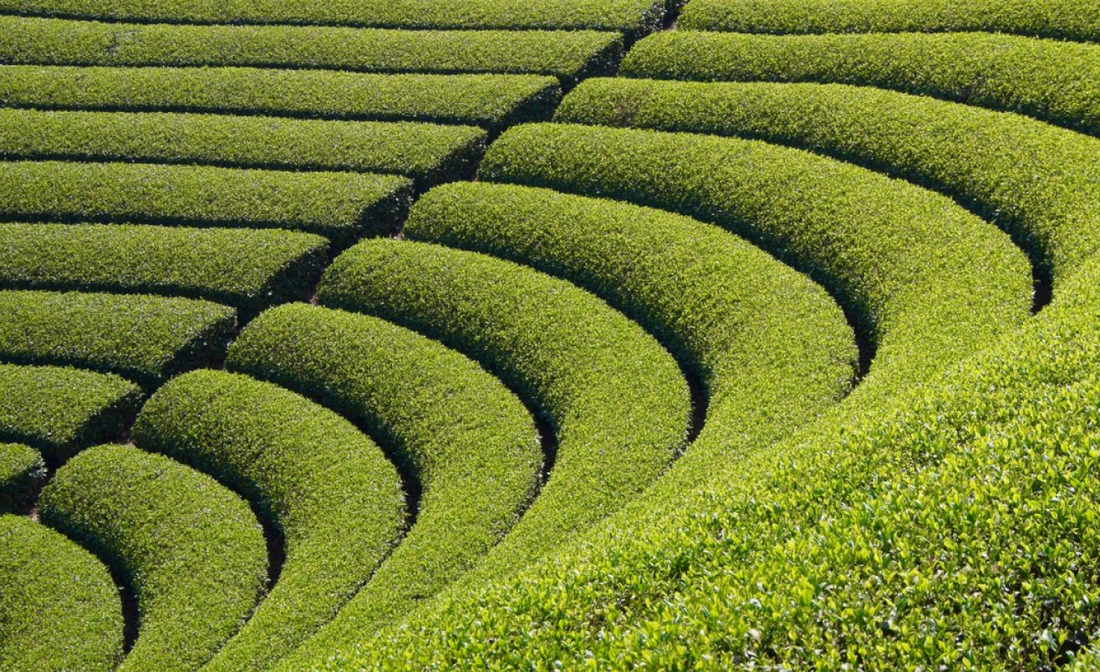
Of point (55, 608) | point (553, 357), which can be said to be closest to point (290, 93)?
point (553, 357)

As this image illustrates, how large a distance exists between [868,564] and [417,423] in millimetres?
15336

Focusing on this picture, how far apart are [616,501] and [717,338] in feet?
17.1

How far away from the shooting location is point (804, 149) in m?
29.1

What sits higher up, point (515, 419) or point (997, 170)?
point (997, 170)

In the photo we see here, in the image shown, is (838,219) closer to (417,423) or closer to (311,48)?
(417,423)

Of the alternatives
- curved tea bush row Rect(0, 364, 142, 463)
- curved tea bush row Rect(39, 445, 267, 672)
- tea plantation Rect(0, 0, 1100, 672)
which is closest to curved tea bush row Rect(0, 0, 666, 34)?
tea plantation Rect(0, 0, 1100, 672)

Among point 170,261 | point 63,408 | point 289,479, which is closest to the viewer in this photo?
point 289,479

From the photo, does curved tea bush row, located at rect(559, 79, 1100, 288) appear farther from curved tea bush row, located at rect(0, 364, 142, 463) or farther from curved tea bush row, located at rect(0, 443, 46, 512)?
curved tea bush row, located at rect(0, 443, 46, 512)

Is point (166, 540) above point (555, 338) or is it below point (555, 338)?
below

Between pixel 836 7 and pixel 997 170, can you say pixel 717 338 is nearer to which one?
pixel 997 170

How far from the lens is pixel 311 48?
126 feet

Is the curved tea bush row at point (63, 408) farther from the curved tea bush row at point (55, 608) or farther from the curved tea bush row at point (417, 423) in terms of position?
the curved tea bush row at point (417, 423)

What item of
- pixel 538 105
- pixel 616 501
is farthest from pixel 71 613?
pixel 538 105

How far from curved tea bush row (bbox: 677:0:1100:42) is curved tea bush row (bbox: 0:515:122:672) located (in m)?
23.1
